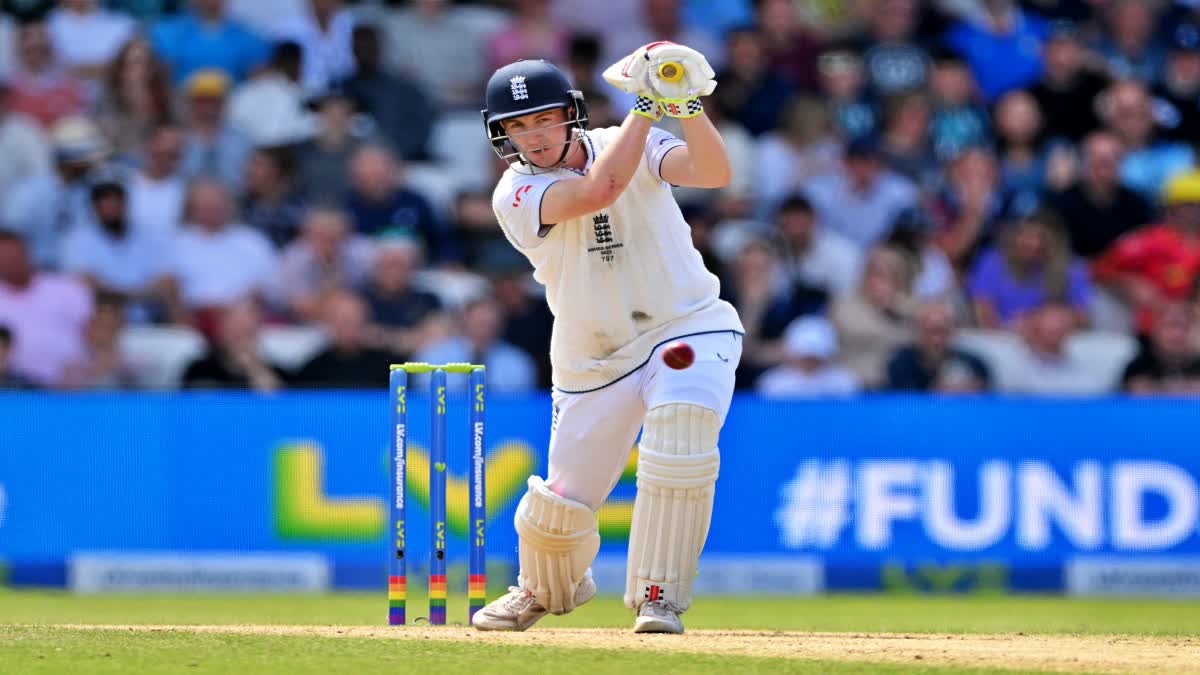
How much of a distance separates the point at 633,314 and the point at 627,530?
14.9ft

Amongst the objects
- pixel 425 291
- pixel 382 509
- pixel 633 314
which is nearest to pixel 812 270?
pixel 425 291

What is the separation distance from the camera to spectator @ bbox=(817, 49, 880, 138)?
14.5 meters

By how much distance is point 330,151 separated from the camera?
13.6 meters

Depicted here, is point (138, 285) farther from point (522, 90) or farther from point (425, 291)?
point (522, 90)

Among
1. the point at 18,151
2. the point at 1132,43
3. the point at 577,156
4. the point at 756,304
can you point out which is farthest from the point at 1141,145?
the point at 577,156

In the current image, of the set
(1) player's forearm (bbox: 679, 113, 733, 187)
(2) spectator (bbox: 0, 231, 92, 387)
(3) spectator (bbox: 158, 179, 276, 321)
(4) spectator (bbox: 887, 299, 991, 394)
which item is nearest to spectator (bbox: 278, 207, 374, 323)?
(3) spectator (bbox: 158, 179, 276, 321)

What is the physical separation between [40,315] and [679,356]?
22.4 ft

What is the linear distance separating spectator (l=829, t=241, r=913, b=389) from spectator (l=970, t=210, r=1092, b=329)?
67 cm

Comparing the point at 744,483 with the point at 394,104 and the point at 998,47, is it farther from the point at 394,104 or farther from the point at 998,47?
the point at 998,47

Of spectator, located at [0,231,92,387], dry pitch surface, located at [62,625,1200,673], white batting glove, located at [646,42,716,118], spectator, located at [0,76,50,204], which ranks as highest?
spectator, located at [0,76,50,204]

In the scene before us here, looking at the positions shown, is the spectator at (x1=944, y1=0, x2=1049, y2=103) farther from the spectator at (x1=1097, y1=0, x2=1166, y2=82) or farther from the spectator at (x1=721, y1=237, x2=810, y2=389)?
the spectator at (x1=721, y1=237, x2=810, y2=389)

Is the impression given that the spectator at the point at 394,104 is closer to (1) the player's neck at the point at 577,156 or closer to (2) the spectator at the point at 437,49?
(2) the spectator at the point at 437,49

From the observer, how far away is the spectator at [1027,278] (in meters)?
13.4

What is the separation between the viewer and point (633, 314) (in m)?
6.92
